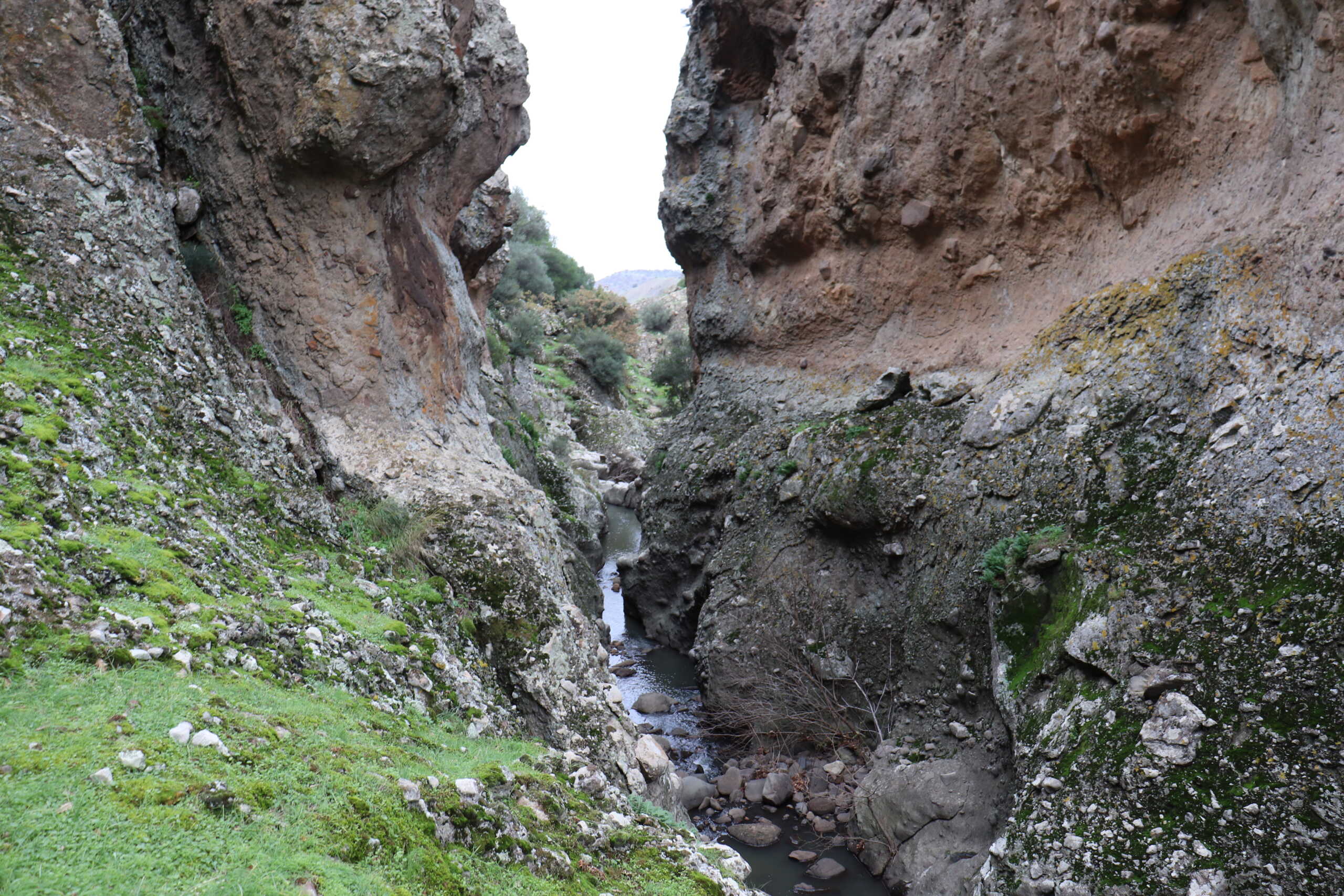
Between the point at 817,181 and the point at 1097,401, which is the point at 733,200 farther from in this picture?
the point at 1097,401

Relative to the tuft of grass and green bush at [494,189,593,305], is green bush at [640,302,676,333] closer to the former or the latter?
green bush at [494,189,593,305]

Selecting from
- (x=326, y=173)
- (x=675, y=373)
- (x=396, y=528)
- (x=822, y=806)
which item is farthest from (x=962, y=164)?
(x=675, y=373)

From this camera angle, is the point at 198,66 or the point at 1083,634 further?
the point at 198,66

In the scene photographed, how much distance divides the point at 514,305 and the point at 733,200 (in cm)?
2240

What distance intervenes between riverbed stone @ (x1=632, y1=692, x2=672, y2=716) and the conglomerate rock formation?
4.00ft

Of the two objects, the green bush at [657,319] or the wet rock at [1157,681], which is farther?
the green bush at [657,319]

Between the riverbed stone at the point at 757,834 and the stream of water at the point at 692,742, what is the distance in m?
0.06

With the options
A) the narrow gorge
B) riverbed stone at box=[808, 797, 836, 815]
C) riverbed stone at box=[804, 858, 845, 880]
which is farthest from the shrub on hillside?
riverbed stone at box=[804, 858, 845, 880]

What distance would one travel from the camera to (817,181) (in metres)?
17.4

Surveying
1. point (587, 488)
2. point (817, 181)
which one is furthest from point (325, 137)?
point (587, 488)

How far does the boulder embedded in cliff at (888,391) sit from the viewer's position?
14805 mm

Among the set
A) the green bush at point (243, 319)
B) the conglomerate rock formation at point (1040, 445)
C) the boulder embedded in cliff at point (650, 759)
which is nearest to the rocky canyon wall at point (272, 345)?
the green bush at point (243, 319)

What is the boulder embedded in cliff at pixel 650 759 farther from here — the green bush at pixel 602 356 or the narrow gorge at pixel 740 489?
the green bush at pixel 602 356

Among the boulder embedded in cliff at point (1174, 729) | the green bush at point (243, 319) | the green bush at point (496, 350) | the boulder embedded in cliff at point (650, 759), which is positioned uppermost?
the green bush at point (496, 350)
